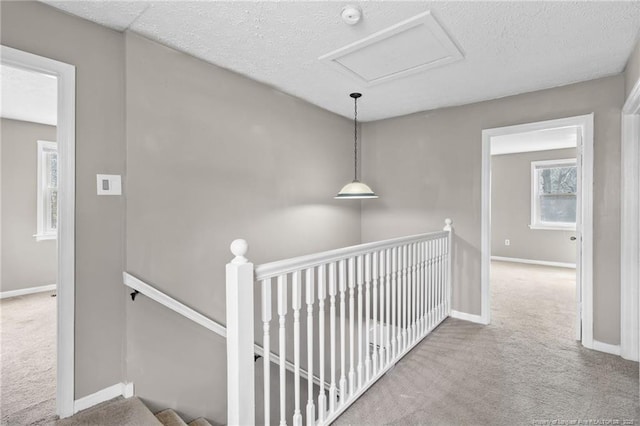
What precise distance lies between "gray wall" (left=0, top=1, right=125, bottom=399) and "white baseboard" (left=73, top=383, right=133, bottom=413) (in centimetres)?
3

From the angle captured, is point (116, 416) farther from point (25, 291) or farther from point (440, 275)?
point (25, 291)

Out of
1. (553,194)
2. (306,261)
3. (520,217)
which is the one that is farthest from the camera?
(520,217)

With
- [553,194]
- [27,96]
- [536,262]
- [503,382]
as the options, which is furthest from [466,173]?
[27,96]

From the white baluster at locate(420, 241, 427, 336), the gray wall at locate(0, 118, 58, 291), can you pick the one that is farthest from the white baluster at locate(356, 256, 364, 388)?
the gray wall at locate(0, 118, 58, 291)

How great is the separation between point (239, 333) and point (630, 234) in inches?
122

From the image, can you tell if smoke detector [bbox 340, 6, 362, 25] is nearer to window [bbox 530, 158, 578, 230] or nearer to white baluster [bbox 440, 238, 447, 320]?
white baluster [bbox 440, 238, 447, 320]

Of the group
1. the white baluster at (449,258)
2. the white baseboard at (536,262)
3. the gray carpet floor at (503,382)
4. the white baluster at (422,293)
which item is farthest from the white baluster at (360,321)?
the white baseboard at (536,262)

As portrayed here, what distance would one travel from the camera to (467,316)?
132 inches

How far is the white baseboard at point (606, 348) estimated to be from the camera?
2543 mm

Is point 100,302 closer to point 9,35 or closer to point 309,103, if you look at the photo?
point 9,35

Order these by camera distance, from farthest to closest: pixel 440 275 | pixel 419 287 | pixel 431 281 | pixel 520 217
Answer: pixel 520 217 → pixel 440 275 → pixel 431 281 → pixel 419 287

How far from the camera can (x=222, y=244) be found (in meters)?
2.57

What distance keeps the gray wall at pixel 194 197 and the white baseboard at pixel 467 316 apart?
1958mm

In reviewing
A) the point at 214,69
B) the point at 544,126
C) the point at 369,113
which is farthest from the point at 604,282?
the point at 214,69
